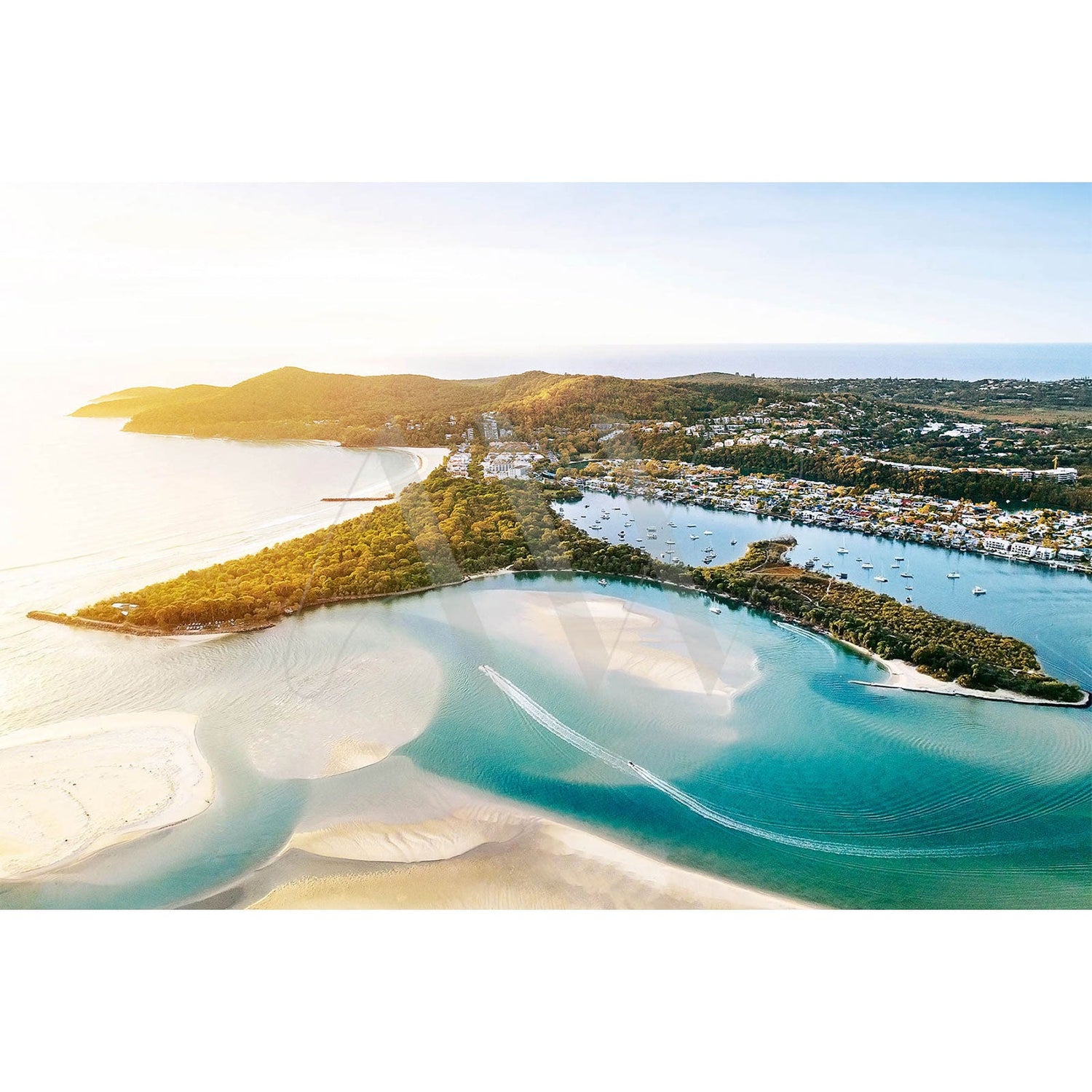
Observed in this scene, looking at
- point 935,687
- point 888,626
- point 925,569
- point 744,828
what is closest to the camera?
point 744,828

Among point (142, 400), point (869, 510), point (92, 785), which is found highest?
point (142, 400)

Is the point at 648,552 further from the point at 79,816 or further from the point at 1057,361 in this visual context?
the point at 79,816

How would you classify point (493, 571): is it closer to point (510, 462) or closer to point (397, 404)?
point (510, 462)

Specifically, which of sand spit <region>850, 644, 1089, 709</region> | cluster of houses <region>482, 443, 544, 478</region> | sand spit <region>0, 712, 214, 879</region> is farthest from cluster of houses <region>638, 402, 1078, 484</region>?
sand spit <region>0, 712, 214, 879</region>

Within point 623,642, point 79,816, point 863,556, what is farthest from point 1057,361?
point 79,816

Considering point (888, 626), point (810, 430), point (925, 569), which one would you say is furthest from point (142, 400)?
point (810, 430)

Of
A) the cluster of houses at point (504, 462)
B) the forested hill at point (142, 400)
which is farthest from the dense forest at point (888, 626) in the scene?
the forested hill at point (142, 400)
